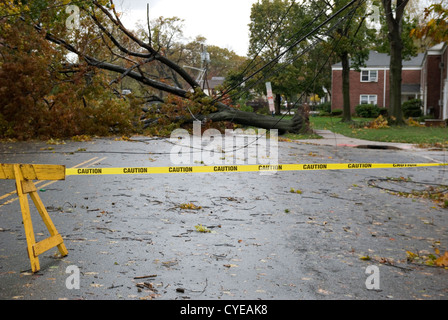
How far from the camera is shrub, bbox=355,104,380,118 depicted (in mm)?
57344

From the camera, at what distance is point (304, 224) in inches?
299

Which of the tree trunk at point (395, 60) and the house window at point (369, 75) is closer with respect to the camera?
the tree trunk at point (395, 60)

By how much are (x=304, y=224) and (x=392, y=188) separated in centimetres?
433

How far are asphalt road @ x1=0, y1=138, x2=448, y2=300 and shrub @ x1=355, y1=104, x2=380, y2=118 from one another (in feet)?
154

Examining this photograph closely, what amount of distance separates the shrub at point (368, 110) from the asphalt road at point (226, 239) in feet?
154

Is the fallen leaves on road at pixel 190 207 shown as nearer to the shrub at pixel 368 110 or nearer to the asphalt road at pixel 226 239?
the asphalt road at pixel 226 239

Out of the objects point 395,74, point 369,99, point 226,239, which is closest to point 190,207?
point 226,239

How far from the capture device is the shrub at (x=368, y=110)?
5734cm

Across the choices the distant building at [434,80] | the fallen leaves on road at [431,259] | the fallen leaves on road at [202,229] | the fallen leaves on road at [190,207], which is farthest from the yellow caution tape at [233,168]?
the distant building at [434,80]

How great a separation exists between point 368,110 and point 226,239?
54105 mm

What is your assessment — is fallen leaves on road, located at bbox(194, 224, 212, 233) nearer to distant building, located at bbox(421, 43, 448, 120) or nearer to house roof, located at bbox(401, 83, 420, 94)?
distant building, located at bbox(421, 43, 448, 120)

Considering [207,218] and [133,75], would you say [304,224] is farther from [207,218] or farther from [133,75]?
[133,75]

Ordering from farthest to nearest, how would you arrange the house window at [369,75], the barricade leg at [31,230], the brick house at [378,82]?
the house window at [369,75] → the brick house at [378,82] → the barricade leg at [31,230]

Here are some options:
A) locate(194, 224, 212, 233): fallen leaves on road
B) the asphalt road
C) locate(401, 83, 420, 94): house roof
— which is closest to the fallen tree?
the asphalt road
